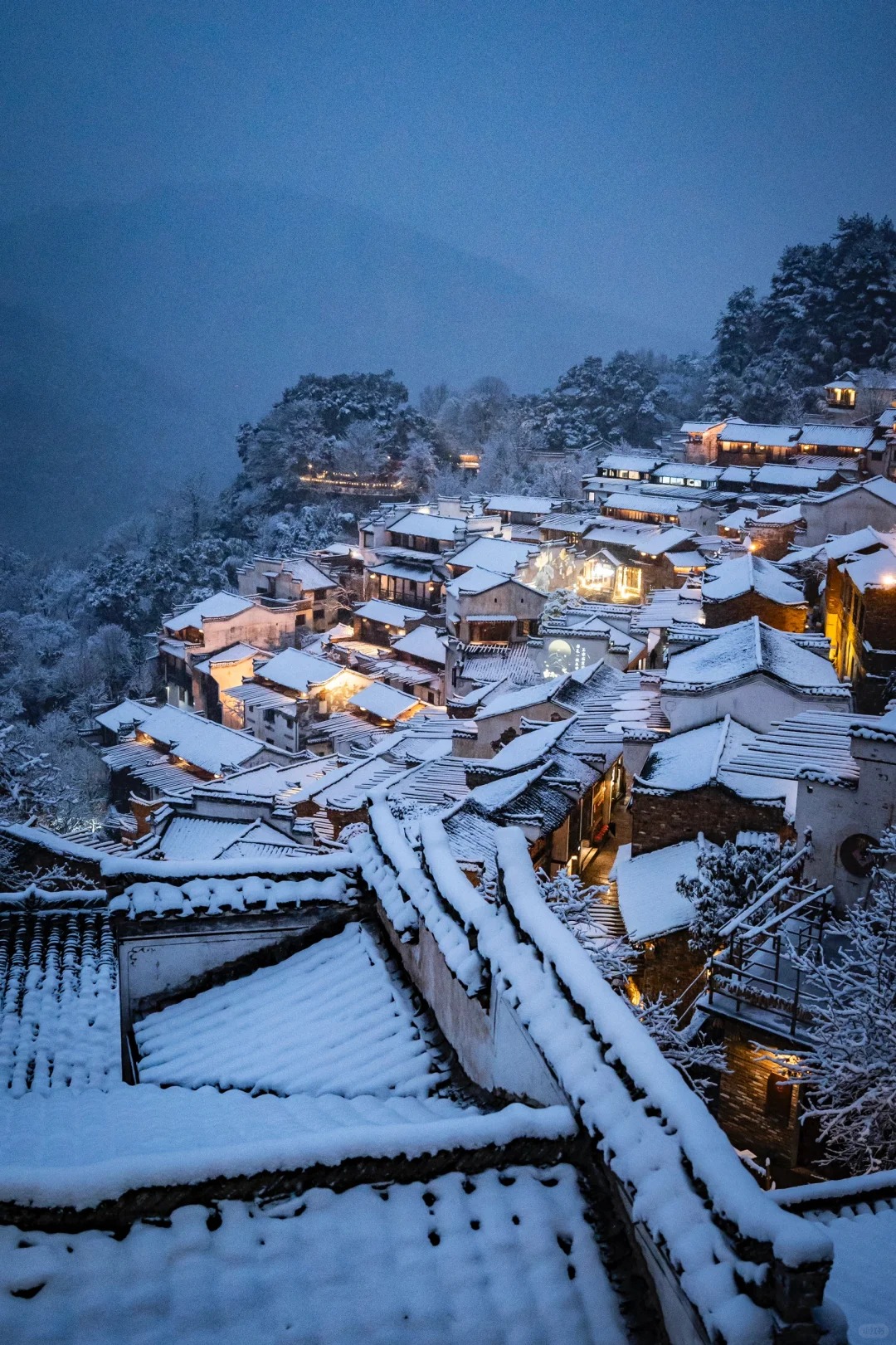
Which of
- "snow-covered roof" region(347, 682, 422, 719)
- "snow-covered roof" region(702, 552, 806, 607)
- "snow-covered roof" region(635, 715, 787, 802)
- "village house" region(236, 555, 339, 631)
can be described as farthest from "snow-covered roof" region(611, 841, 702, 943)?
"village house" region(236, 555, 339, 631)

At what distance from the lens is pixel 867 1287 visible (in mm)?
4688

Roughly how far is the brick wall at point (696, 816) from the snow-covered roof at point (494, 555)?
87.4 feet

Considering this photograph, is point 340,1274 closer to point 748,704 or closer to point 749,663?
point 748,704

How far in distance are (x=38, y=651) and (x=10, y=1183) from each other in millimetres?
52488

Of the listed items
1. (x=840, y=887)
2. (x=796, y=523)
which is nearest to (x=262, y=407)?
(x=796, y=523)

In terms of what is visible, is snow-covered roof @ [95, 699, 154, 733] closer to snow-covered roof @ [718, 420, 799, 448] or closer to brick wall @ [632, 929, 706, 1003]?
brick wall @ [632, 929, 706, 1003]

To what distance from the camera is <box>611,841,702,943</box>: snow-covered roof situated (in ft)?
39.8

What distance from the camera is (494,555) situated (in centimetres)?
4203

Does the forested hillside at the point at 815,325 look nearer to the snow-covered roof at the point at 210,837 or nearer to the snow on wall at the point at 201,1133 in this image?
the snow-covered roof at the point at 210,837

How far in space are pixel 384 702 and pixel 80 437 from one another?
87.8 metres

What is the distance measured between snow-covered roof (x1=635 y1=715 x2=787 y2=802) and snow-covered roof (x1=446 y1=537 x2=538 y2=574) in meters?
24.6

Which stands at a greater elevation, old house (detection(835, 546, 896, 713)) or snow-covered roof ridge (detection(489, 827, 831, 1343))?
snow-covered roof ridge (detection(489, 827, 831, 1343))

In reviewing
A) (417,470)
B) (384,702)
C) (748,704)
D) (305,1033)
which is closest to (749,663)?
(748,704)

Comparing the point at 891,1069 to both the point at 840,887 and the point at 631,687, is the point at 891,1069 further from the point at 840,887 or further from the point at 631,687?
the point at 631,687
